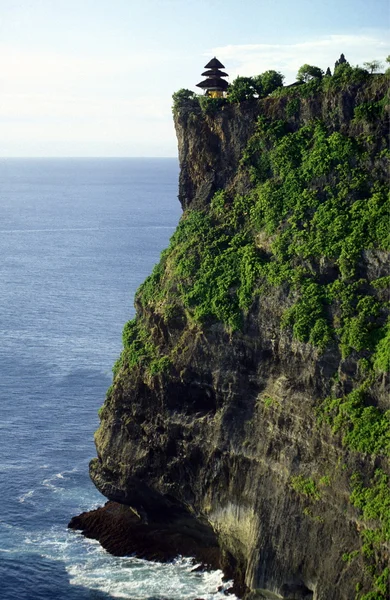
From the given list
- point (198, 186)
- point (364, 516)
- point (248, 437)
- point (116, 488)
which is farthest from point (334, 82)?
point (116, 488)

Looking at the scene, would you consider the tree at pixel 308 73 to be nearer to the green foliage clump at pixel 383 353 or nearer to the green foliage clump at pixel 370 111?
the green foliage clump at pixel 370 111

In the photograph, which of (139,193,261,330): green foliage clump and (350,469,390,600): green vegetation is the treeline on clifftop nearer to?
(139,193,261,330): green foliage clump

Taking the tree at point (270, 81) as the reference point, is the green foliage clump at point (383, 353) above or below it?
below

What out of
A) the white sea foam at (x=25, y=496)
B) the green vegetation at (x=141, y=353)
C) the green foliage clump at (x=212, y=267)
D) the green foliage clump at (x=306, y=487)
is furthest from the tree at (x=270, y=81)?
the white sea foam at (x=25, y=496)

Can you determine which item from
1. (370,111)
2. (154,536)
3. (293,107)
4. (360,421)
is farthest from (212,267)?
(154,536)

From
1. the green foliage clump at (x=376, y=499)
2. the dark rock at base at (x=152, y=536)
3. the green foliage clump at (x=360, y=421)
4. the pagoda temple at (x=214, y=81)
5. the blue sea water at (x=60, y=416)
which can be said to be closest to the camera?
the green foliage clump at (x=376, y=499)

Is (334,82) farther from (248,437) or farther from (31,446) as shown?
(31,446)

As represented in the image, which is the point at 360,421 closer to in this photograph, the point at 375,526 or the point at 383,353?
the point at 383,353
